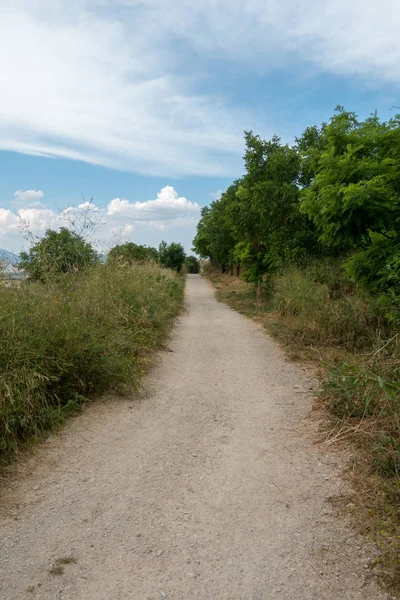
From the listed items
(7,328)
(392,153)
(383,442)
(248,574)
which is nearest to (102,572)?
(248,574)

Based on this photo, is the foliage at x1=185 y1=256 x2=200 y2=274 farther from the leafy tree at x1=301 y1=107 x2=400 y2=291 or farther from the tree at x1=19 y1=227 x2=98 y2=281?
the leafy tree at x1=301 y1=107 x2=400 y2=291

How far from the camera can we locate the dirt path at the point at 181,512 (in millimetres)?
2518

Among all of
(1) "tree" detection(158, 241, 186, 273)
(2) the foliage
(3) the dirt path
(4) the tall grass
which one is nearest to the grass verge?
(3) the dirt path

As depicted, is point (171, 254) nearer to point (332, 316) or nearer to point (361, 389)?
point (332, 316)

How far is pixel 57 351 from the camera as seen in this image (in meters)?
5.16

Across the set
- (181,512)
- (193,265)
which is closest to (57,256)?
(181,512)

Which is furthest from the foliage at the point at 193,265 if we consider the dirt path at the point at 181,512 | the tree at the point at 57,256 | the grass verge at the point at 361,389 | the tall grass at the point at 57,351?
the dirt path at the point at 181,512

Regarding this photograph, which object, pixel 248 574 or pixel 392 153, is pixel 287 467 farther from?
pixel 392 153

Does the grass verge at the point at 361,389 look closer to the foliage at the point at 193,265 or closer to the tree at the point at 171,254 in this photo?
the tree at the point at 171,254

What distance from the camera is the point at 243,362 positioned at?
25.7 ft

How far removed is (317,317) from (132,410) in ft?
15.3

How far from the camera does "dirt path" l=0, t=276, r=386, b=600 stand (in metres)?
2.52

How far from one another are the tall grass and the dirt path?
31 cm

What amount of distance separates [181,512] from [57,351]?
2.75m
